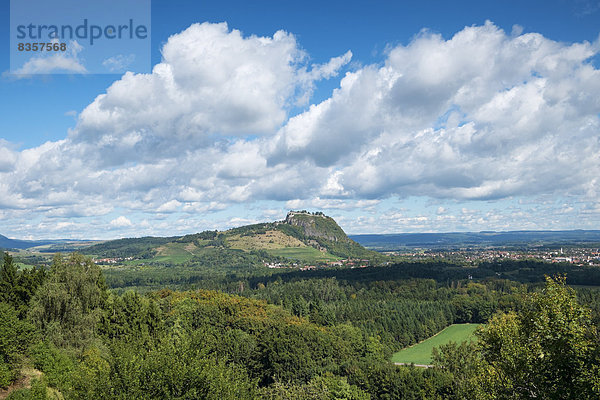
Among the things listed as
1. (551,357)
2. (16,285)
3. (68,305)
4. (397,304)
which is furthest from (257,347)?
(397,304)

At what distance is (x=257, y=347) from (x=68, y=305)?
37326 mm

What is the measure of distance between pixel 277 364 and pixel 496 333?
46513mm

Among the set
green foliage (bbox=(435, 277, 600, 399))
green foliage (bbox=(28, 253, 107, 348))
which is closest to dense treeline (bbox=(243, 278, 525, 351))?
green foliage (bbox=(28, 253, 107, 348))

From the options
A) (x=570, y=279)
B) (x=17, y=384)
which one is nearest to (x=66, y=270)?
(x=17, y=384)

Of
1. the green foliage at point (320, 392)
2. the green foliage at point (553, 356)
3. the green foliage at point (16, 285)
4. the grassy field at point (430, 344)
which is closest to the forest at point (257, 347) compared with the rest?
the green foliage at point (553, 356)

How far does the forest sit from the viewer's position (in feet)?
74.3

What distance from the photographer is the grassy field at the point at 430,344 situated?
10014cm

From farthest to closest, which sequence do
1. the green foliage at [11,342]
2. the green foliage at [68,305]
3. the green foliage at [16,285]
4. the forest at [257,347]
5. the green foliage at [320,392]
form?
the green foliage at [16,285]
the green foliage at [320,392]
the green foliage at [68,305]
the green foliage at [11,342]
the forest at [257,347]

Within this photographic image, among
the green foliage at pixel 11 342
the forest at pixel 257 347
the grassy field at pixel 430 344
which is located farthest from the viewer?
A: the grassy field at pixel 430 344

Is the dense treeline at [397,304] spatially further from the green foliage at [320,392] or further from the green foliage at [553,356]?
the green foliage at [553,356]

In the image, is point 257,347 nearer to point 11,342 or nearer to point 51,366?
point 51,366

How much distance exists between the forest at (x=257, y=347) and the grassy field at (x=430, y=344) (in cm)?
345

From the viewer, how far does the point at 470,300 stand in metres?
149

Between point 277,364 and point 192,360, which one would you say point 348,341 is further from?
point 192,360
